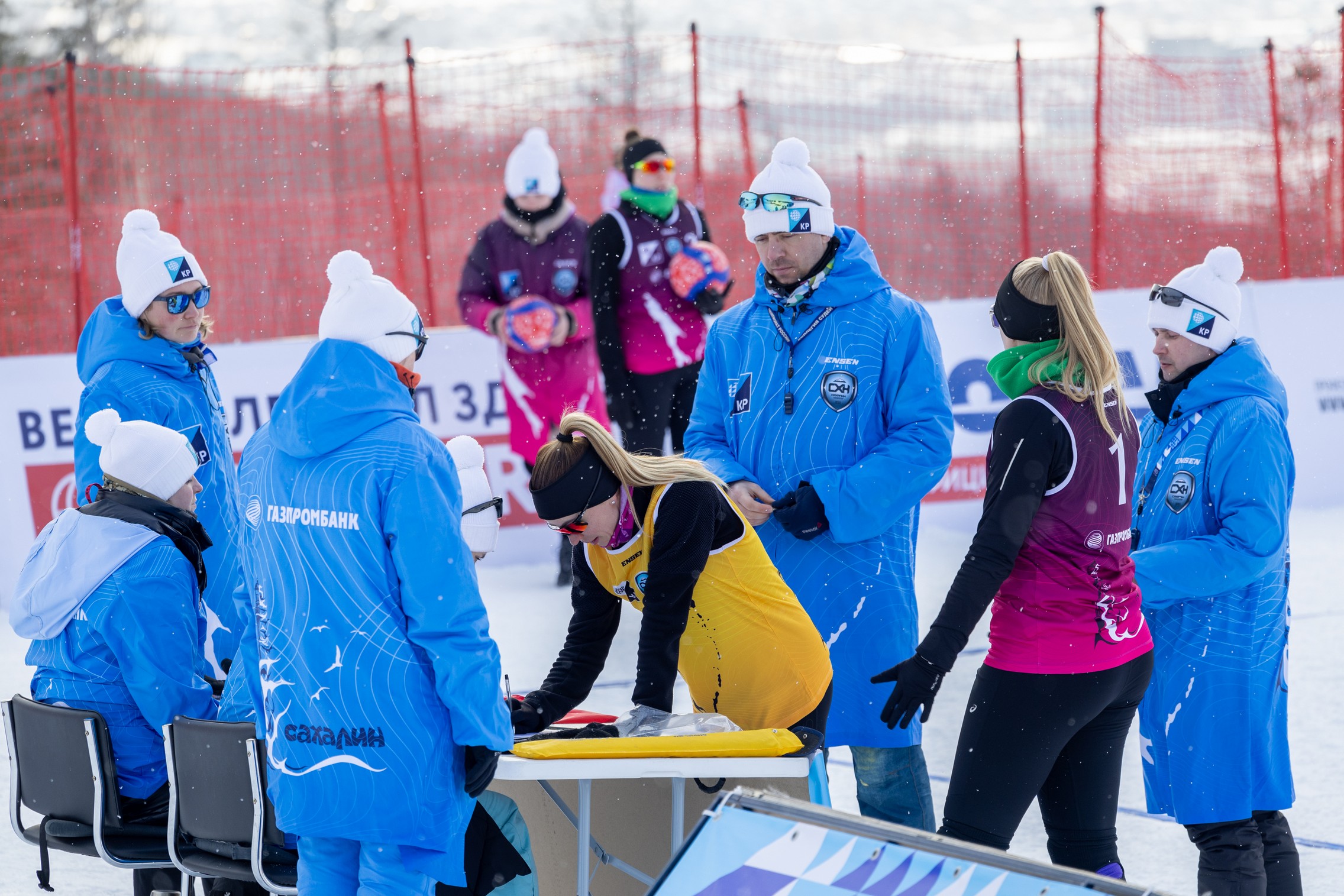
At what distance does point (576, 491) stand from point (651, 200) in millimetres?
4091

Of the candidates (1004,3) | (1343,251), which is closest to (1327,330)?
(1343,251)

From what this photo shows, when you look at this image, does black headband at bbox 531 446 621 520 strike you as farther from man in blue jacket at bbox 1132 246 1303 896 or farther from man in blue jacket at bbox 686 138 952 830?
man in blue jacket at bbox 1132 246 1303 896

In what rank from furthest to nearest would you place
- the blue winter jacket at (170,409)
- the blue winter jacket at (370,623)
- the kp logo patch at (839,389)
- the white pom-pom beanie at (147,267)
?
the white pom-pom beanie at (147,267)
the blue winter jacket at (170,409)
the kp logo patch at (839,389)
the blue winter jacket at (370,623)

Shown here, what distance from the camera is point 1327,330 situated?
904cm

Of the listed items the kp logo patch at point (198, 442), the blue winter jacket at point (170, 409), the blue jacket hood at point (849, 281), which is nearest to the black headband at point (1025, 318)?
the blue jacket hood at point (849, 281)

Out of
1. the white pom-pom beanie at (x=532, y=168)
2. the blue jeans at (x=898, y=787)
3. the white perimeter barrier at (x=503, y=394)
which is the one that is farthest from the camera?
the white perimeter barrier at (x=503, y=394)

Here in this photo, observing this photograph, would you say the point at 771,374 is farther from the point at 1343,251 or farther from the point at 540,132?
the point at 1343,251

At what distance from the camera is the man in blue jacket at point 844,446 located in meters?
3.40

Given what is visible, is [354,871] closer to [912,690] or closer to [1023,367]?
[912,690]

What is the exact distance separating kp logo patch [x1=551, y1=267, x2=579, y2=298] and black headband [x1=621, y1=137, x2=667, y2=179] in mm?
675

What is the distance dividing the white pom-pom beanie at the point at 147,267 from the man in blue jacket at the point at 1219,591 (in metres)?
3.04

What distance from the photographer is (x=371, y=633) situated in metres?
2.50

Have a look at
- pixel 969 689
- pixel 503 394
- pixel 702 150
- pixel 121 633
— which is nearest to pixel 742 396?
pixel 121 633

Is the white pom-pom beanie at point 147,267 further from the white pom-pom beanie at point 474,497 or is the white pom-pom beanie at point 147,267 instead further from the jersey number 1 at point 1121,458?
the jersey number 1 at point 1121,458
